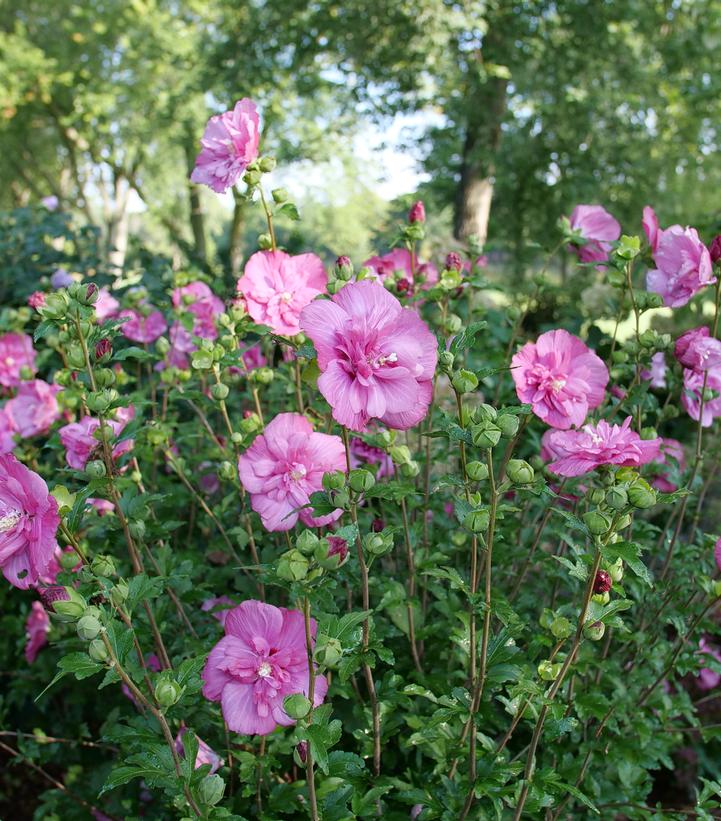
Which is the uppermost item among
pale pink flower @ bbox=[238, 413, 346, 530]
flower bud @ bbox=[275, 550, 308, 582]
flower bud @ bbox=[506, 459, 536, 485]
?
flower bud @ bbox=[506, 459, 536, 485]

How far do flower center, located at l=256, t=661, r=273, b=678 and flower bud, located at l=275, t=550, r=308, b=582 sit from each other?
301 mm

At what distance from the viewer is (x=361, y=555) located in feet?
4.21

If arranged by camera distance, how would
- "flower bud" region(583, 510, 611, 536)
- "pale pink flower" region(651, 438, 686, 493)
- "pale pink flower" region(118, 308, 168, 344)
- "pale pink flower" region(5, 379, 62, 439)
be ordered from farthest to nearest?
"pale pink flower" region(118, 308, 168, 344) < "pale pink flower" region(5, 379, 62, 439) < "pale pink flower" region(651, 438, 686, 493) < "flower bud" region(583, 510, 611, 536)

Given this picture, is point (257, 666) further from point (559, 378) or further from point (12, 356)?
point (12, 356)

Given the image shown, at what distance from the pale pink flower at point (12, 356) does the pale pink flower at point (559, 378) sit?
1674 millimetres

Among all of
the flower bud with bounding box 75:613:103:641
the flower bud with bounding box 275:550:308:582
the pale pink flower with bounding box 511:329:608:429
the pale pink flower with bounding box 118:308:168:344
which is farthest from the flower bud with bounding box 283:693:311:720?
the pale pink flower with bounding box 118:308:168:344

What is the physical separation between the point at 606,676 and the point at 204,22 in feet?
50.1

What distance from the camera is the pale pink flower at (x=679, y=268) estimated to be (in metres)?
1.60

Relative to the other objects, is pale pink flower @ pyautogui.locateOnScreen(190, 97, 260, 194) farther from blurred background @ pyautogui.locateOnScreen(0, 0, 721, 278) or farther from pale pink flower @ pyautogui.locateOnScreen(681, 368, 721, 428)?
blurred background @ pyautogui.locateOnScreen(0, 0, 721, 278)

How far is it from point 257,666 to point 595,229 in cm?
136

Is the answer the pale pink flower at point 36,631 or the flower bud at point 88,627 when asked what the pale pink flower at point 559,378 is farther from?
the pale pink flower at point 36,631

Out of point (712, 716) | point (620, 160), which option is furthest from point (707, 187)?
point (712, 716)

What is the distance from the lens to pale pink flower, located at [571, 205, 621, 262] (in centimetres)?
192

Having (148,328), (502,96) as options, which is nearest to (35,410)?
(148,328)
